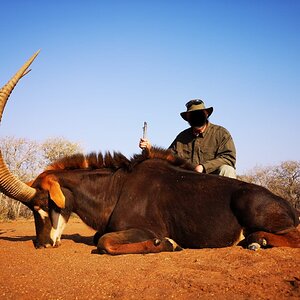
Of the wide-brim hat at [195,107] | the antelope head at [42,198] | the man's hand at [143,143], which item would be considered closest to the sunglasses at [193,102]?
the wide-brim hat at [195,107]

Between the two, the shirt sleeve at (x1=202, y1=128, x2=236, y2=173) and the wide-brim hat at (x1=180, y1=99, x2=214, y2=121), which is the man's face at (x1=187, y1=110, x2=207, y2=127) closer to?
the wide-brim hat at (x1=180, y1=99, x2=214, y2=121)

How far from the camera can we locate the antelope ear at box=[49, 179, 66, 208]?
198 inches

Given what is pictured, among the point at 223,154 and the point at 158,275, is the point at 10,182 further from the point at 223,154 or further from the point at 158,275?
the point at 223,154

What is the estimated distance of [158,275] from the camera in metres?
3.19

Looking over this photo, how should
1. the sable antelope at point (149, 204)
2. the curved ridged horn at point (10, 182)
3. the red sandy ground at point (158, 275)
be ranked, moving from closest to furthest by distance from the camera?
the red sandy ground at point (158, 275), the sable antelope at point (149, 204), the curved ridged horn at point (10, 182)

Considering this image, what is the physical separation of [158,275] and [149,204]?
1764 millimetres

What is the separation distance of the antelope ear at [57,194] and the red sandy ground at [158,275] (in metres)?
0.84

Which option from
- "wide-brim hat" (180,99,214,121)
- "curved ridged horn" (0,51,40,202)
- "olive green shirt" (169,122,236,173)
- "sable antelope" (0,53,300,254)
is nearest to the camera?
"sable antelope" (0,53,300,254)

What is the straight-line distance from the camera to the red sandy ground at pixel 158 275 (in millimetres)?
2719

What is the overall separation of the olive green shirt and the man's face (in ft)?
0.49

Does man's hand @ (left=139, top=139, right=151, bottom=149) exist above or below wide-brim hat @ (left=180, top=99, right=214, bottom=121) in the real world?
below

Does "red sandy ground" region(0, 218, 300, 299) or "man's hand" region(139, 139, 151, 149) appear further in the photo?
"man's hand" region(139, 139, 151, 149)

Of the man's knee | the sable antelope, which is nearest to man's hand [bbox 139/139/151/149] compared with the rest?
the sable antelope

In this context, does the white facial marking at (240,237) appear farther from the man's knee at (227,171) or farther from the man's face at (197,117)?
the man's face at (197,117)
